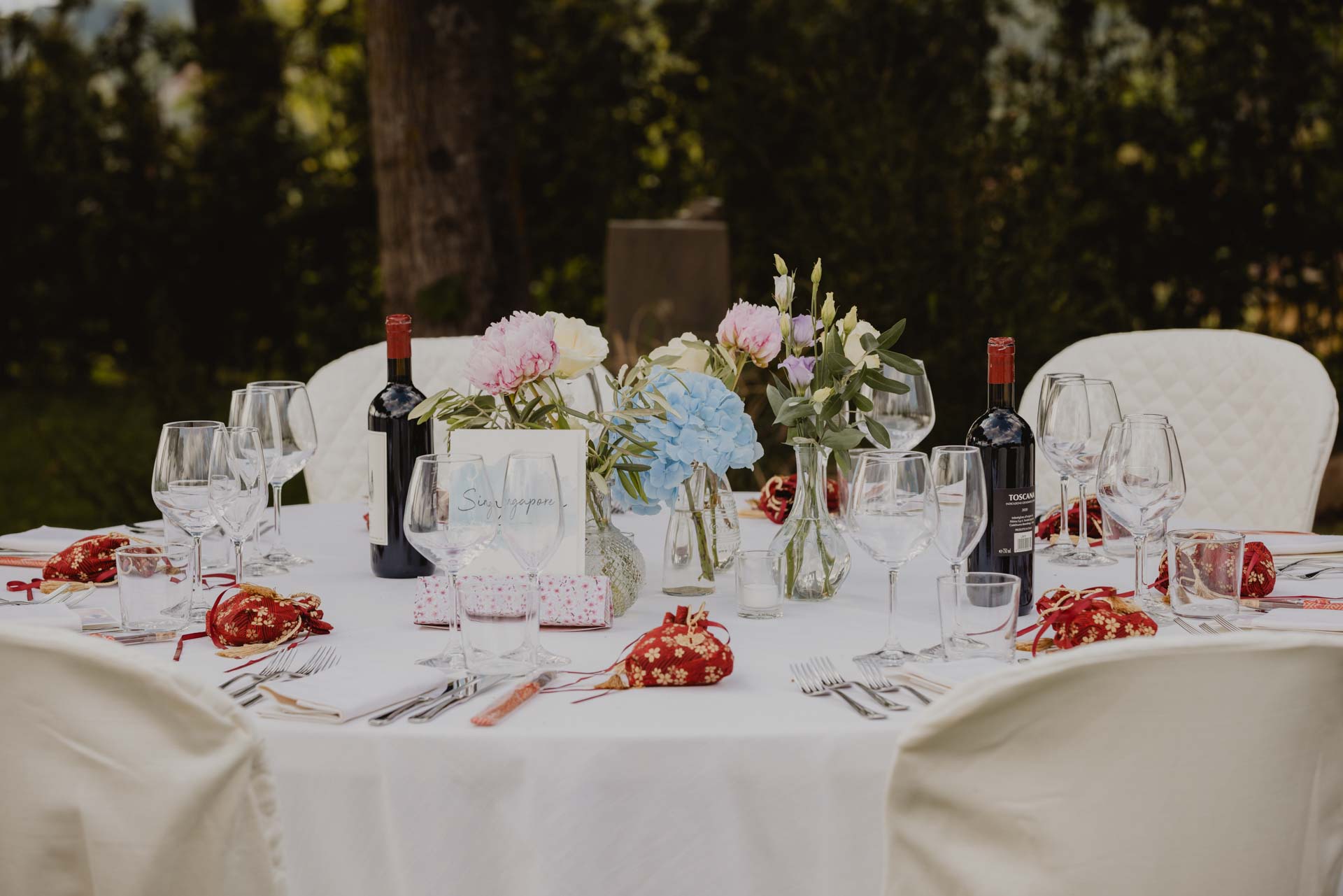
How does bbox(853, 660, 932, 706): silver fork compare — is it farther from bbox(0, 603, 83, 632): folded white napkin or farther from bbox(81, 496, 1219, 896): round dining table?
bbox(0, 603, 83, 632): folded white napkin

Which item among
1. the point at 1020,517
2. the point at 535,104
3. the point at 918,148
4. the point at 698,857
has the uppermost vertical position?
the point at 535,104

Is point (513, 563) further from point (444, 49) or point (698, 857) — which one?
point (444, 49)

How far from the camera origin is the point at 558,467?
170 centimetres

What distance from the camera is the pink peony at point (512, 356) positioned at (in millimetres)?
1659

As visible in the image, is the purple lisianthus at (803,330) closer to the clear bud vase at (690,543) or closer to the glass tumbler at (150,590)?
the clear bud vase at (690,543)

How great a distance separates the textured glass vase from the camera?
5.73 ft

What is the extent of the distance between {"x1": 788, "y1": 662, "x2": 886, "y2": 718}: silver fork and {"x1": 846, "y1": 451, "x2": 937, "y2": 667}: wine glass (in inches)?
3.4

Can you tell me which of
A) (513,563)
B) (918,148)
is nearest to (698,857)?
(513,563)

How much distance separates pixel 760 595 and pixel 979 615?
1.02 ft

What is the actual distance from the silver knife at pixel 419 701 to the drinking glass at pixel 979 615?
Result: 20.1 inches

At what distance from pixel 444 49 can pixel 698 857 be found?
147 inches

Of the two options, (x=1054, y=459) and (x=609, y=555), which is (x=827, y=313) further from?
(x=1054, y=459)

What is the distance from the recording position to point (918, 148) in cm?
514

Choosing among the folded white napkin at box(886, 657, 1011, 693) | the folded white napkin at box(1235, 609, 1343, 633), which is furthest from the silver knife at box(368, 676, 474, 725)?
the folded white napkin at box(1235, 609, 1343, 633)
